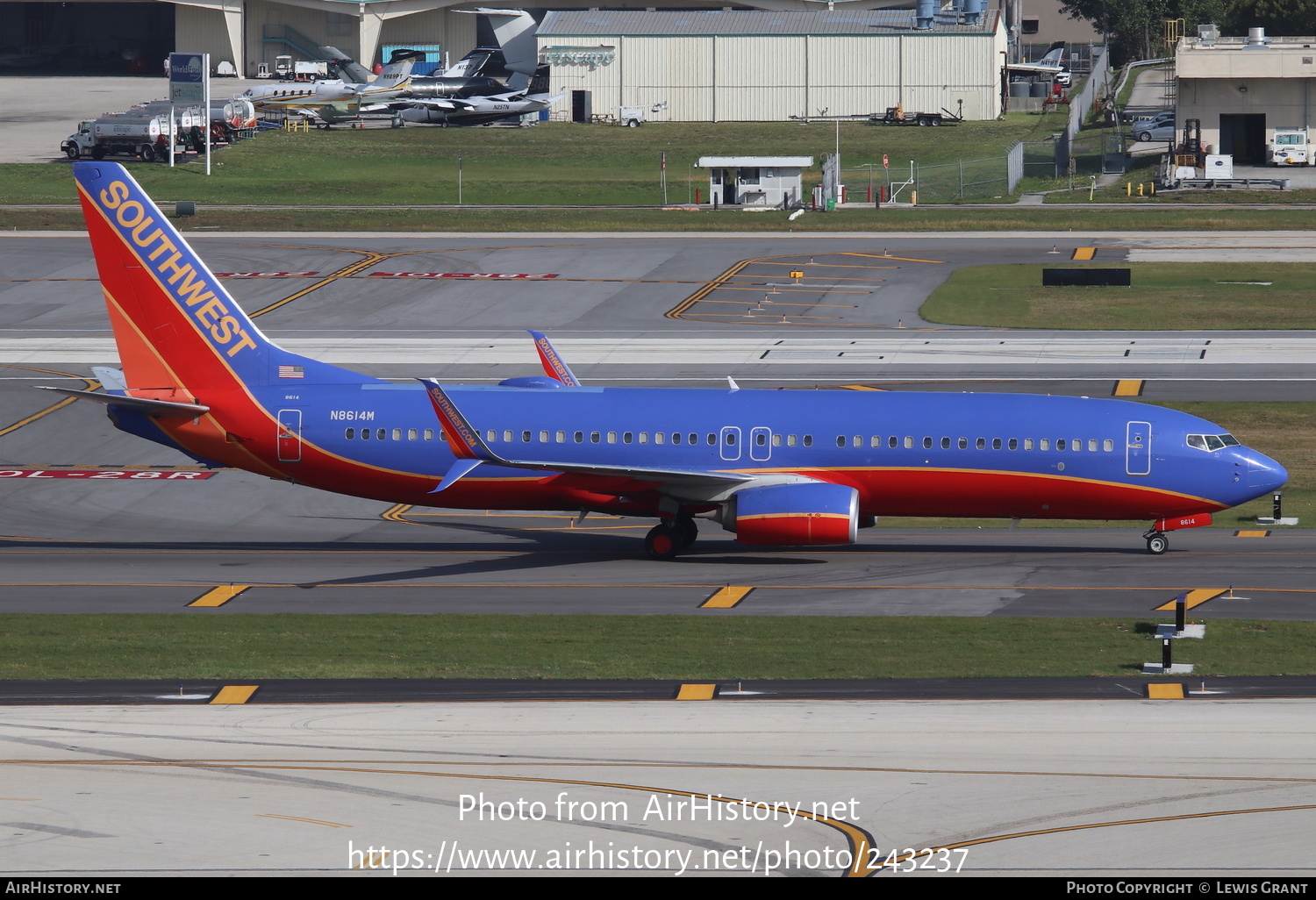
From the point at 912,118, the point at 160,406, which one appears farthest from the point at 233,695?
the point at 912,118

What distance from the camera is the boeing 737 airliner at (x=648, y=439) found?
3791 cm

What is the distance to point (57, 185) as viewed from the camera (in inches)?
4227

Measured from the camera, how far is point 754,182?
104m

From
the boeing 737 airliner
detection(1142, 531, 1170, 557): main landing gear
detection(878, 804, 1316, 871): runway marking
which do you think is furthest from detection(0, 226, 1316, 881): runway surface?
the boeing 737 airliner

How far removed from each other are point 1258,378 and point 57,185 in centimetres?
8152

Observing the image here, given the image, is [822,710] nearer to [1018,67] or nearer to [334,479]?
[334,479]

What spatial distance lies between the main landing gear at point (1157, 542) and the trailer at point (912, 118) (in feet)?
340

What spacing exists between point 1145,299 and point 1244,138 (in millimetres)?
52700

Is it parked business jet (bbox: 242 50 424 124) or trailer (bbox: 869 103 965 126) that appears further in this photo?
trailer (bbox: 869 103 965 126)

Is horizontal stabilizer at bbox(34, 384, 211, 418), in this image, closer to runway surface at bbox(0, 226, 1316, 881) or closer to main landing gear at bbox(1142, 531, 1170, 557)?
runway surface at bbox(0, 226, 1316, 881)

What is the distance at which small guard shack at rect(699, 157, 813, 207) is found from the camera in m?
103

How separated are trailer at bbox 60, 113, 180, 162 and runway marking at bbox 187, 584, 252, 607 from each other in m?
83.6

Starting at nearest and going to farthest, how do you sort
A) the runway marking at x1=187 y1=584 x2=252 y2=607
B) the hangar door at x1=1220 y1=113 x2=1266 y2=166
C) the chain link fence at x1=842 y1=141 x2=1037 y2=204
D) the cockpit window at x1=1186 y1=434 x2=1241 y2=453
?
the runway marking at x1=187 y1=584 x2=252 y2=607 < the cockpit window at x1=1186 y1=434 x2=1241 y2=453 < the chain link fence at x1=842 y1=141 x2=1037 y2=204 < the hangar door at x1=1220 y1=113 x2=1266 y2=166
